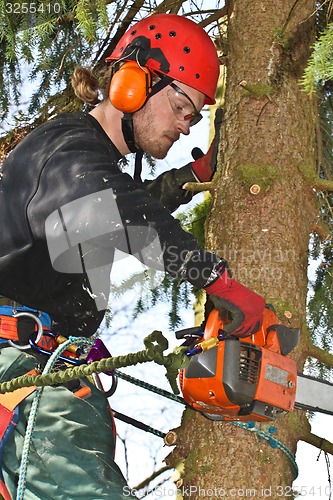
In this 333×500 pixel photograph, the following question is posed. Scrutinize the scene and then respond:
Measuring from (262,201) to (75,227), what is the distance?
88 centimetres

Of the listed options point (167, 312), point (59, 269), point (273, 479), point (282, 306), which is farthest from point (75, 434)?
point (167, 312)

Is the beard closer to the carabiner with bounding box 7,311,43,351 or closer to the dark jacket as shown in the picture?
the dark jacket

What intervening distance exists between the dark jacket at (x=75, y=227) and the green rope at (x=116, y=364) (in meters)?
0.29

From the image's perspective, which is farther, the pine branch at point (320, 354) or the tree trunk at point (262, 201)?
the pine branch at point (320, 354)

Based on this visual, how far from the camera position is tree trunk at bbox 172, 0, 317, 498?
2.46 m

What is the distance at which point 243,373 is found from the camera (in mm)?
2361

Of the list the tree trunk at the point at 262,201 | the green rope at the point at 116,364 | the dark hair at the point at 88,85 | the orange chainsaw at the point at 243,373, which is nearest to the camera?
the green rope at the point at 116,364

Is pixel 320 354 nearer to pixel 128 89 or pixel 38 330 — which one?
pixel 38 330

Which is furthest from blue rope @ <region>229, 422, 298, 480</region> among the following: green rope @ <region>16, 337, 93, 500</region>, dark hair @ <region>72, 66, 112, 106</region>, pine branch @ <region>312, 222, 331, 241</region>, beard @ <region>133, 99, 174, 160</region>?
dark hair @ <region>72, 66, 112, 106</region>

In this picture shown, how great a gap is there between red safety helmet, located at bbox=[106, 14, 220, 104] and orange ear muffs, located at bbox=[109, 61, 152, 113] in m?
0.16

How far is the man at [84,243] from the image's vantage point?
7.23 feet

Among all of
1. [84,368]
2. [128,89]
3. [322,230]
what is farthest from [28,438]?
[322,230]

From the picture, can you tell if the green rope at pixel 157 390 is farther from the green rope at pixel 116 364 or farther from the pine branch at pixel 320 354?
the pine branch at pixel 320 354

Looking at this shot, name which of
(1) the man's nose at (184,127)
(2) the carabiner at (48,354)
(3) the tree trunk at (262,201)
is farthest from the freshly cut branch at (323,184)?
(2) the carabiner at (48,354)
